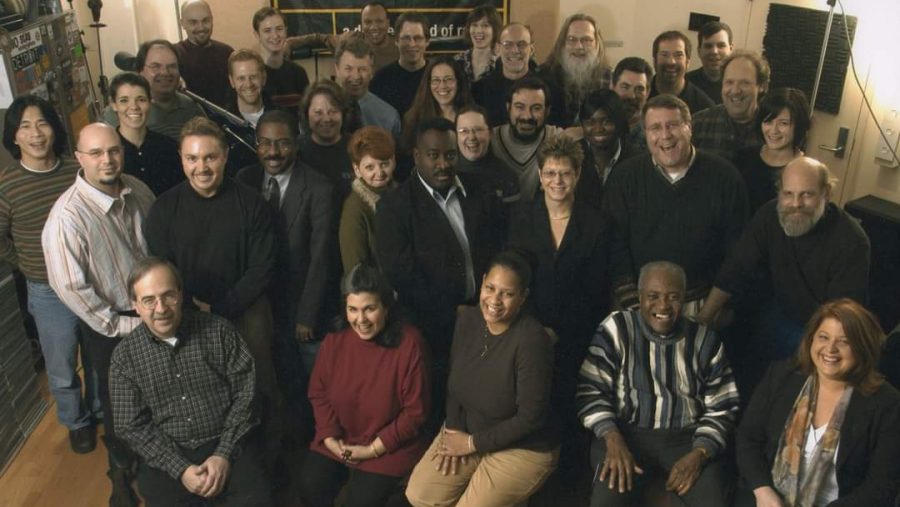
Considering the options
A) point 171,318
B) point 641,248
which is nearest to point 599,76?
point 641,248

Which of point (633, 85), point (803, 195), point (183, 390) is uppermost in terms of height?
point (633, 85)

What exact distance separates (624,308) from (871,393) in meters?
0.89

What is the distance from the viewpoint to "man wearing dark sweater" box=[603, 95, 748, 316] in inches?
116

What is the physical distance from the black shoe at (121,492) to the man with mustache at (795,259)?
A: 230 centimetres

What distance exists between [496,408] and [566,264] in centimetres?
59

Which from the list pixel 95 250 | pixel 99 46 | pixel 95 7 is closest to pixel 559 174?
pixel 95 250

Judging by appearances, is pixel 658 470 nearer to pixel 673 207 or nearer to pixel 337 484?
pixel 673 207

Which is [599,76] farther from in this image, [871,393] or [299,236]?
[871,393]

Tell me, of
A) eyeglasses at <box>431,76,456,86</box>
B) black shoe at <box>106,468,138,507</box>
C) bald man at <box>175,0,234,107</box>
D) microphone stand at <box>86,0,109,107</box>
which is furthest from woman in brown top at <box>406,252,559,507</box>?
microphone stand at <box>86,0,109,107</box>

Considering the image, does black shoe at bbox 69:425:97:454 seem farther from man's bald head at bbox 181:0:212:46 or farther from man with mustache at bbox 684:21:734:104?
man with mustache at bbox 684:21:734:104

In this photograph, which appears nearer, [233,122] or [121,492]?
[121,492]

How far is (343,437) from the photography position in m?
2.85

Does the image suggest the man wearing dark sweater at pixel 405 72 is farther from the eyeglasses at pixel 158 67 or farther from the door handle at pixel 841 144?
the door handle at pixel 841 144

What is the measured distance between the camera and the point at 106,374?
9.88 ft
